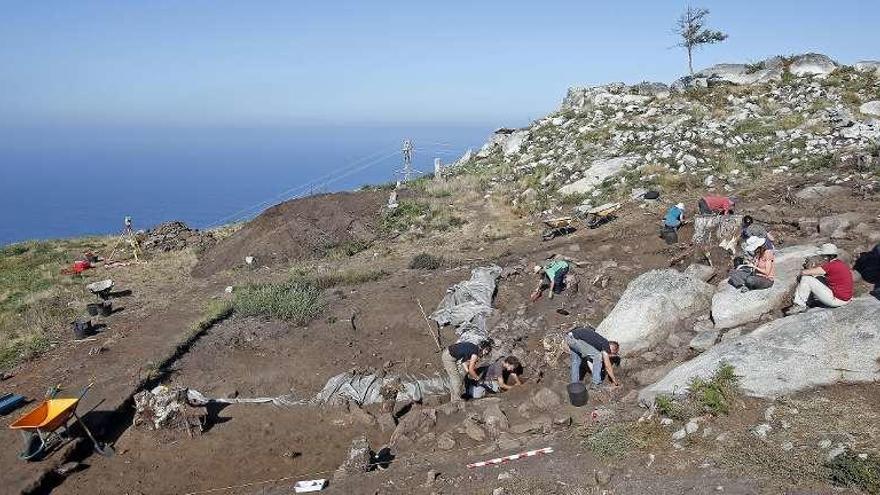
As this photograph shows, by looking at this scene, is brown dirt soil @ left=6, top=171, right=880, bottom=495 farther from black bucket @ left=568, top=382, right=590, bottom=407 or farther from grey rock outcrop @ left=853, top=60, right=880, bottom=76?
grey rock outcrop @ left=853, top=60, right=880, bottom=76

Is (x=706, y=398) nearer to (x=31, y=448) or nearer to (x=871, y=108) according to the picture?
(x=31, y=448)

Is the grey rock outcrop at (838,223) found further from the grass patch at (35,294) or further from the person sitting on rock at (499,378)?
the grass patch at (35,294)

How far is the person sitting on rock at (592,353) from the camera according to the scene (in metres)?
9.77

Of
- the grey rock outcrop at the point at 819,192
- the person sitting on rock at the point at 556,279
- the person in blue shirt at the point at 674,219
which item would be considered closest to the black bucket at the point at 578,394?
the person sitting on rock at the point at 556,279

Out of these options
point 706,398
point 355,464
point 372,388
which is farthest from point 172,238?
point 706,398

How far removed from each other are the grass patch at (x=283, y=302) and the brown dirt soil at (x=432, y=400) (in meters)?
0.30

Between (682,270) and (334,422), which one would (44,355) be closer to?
(334,422)

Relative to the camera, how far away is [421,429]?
31.7 ft

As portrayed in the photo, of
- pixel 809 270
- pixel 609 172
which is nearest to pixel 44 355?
pixel 809 270

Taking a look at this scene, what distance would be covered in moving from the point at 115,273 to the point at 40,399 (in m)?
9.13

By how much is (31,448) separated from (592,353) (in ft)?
29.7

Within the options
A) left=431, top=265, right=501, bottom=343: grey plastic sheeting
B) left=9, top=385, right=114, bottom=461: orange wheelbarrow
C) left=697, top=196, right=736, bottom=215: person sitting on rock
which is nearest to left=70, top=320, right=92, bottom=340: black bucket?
left=9, top=385, right=114, bottom=461: orange wheelbarrow

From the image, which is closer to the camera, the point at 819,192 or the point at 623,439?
the point at 623,439

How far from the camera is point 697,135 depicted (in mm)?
22031
